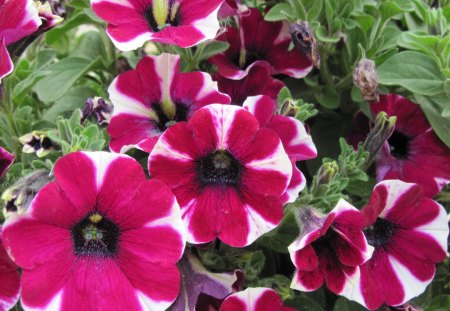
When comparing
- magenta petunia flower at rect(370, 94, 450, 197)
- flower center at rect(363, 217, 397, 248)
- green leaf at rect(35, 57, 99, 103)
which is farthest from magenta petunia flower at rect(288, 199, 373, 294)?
green leaf at rect(35, 57, 99, 103)

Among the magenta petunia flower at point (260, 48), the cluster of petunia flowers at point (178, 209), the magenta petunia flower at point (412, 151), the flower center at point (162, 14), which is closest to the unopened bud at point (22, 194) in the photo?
the cluster of petunia flowers at point (178, 209)

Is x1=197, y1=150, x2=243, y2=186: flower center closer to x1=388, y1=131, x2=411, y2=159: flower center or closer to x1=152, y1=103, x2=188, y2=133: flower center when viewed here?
x1=152, y1=103, x2=188, y2=133: flower center

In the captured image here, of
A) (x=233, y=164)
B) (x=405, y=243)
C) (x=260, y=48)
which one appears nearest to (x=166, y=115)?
(x=233, y=164)

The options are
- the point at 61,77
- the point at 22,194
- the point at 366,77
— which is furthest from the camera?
the point at 61,77

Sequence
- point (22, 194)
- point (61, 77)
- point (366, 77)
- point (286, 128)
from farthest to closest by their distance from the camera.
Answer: point (61, 77) < point (366, 77) < point (286, 128) < point (22, 194)

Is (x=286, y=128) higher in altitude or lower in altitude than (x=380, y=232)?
higher

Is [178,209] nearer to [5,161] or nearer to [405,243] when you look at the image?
[5,161]

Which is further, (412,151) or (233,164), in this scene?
(412,151)
